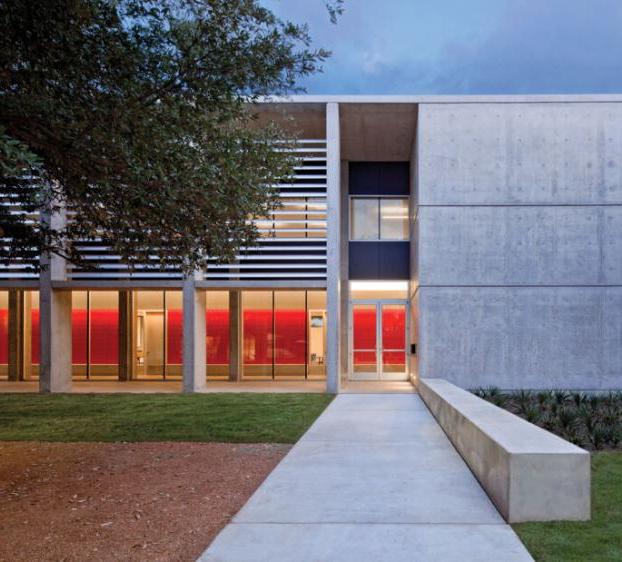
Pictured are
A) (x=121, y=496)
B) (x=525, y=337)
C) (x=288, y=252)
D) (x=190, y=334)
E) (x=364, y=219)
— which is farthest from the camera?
(x=364, y=219)

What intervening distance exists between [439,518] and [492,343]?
11.7 meters

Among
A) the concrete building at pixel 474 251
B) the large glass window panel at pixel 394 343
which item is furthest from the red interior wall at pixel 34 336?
the large glass window panel at pixel 394 343

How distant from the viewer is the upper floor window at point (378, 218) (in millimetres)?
20625

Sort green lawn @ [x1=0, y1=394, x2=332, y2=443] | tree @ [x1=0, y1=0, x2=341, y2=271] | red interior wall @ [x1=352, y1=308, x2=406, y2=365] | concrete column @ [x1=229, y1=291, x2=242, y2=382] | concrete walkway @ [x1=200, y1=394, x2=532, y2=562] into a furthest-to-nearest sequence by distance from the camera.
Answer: concrete column @ [x1=229, y1=291, x2=242, y2=382] < red interior wall @ [x1=352, y1=308, x2=406, y2=365] < green lawn @ [x1=0, y1=394, x2=332, y2=443] < tree @ [x1=0, y1=0, x2=341, y2=271] < concrete walkway @ [x1=200, y1=394, x2=532, y2=562]

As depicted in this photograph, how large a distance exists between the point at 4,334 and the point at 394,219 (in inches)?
574

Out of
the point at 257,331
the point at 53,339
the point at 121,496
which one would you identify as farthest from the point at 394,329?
the point at 121,496

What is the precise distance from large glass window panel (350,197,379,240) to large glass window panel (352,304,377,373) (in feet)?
8.04

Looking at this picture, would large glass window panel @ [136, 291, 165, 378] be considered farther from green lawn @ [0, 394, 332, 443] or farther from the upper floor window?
the upper floor window

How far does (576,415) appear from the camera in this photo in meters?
10.3

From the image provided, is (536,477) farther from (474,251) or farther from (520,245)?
(520,245)

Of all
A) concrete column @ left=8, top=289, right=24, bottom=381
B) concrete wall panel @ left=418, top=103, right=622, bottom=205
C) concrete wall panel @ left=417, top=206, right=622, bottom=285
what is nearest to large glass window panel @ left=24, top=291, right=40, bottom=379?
concrete column @ left=8, top=289, right=24, bottom=381

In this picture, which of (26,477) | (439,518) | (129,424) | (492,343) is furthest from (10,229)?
(492,343)

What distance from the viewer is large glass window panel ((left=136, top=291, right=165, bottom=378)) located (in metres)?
21.3

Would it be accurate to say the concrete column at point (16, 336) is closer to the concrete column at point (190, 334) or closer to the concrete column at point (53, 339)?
the concrete column at point (53, 339)
